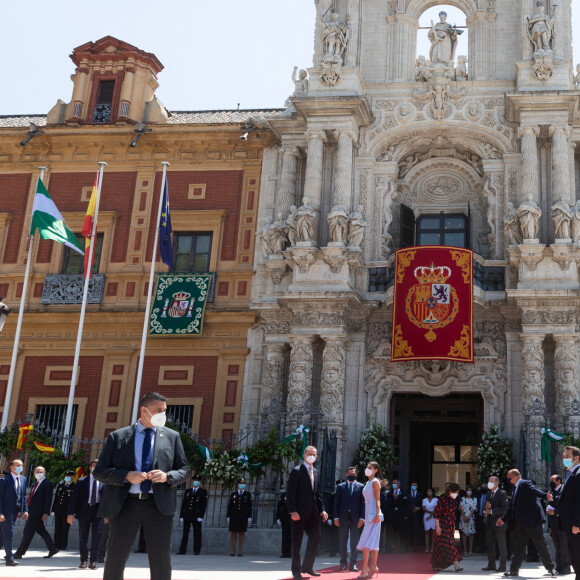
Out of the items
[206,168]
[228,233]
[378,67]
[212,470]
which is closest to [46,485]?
[212,470]

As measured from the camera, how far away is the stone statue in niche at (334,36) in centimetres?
2327

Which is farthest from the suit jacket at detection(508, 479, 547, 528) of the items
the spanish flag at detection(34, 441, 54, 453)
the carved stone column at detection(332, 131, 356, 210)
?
the carved stone column at detection(332, 131, 356, 210)

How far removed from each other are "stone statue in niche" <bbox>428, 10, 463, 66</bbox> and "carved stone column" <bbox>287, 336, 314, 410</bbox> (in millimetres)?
9078

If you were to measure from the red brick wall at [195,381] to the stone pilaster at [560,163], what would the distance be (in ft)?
32.6

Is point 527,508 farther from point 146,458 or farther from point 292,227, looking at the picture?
point 292,227

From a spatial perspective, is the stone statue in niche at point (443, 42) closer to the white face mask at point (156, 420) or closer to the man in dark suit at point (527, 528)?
the man in dark suit at point (527, 528)

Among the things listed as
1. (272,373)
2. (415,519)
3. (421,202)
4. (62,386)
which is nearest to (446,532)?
(415,519)

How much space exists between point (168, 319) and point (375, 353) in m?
5.72

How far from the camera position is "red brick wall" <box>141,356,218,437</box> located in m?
22.3

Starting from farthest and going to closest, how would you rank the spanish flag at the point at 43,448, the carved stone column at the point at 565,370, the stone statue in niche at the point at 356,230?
1. the stone statue in niche at the point at 356,230
2. the carved stone column at the point at 565,370
3. the spanish flag at the point at 43,448

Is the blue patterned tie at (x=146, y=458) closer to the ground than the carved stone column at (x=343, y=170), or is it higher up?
closer to the ground

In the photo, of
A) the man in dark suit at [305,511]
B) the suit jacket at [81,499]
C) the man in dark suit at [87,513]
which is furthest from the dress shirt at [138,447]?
the suit jacket at [81,499]

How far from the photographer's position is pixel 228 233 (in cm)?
2394

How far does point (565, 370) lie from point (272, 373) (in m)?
7.17
